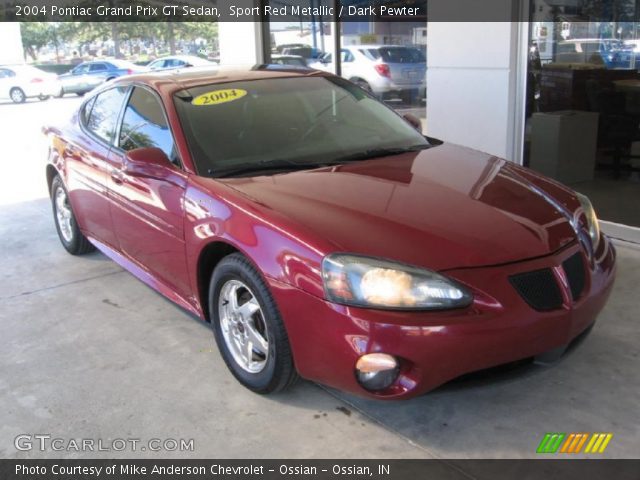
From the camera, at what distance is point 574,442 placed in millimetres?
2752

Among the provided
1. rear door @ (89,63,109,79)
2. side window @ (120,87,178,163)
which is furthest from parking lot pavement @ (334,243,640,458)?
rear door @ (89,63,109,79)

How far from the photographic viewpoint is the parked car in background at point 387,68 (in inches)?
302

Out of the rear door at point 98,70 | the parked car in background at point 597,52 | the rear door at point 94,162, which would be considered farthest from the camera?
the rear door at point 98,70

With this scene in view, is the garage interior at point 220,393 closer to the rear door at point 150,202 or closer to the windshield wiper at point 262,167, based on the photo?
the rear door at point 150,202

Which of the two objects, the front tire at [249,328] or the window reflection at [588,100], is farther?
the window reflection at [588,100]

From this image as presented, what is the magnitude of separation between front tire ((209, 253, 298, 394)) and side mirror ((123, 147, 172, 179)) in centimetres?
73

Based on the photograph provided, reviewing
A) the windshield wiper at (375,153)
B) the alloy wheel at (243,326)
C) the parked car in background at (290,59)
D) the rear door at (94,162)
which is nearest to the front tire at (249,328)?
the alloy wheel at (243,326)

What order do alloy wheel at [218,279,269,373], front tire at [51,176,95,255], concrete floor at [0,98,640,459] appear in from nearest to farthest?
concrete floor at [0,98,640,459], alloy wheel at [218,279,269,373], front tire at [51,176,95,255]

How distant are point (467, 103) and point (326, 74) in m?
2.42

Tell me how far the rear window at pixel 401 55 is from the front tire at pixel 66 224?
4222 mm

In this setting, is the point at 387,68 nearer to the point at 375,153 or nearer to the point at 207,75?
the point at 207,75

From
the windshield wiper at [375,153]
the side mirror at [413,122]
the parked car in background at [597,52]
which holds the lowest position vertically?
the windshield wiper at [375,153]

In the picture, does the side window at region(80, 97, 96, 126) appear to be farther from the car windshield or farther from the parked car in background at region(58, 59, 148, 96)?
the parked car in background at region(58, 59, 148, 96)

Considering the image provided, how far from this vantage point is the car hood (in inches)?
108
